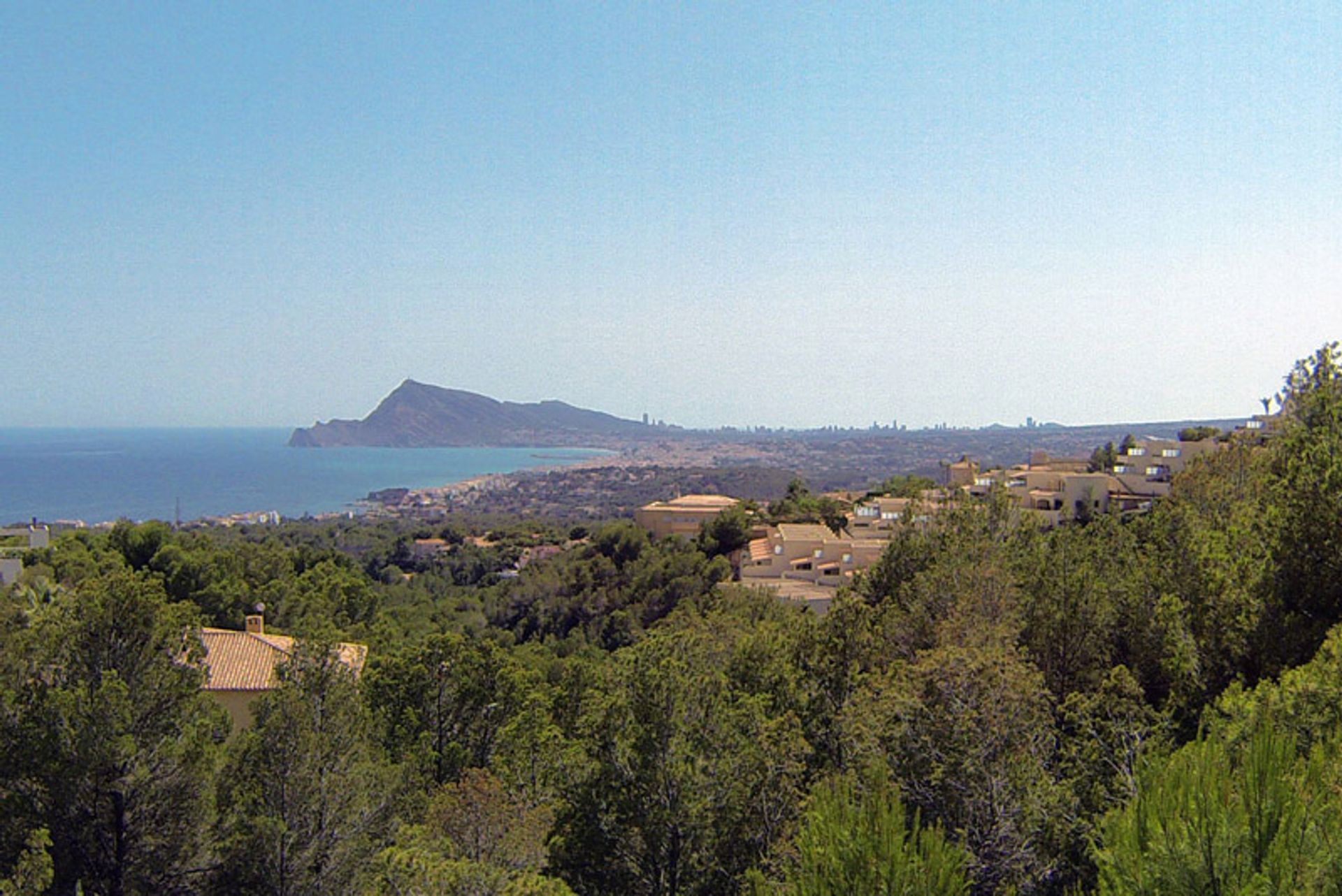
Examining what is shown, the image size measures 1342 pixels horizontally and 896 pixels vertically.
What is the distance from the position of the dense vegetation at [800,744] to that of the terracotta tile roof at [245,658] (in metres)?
2.98

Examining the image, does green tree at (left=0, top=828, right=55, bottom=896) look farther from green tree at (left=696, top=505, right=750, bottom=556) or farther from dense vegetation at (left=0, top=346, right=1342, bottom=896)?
green tree at (left=696, top=505, right=750, bottom=556)

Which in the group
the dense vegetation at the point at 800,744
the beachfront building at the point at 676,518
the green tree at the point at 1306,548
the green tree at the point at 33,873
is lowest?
the beachfront building at the point at 676,518

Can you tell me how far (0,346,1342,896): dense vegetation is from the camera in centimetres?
558

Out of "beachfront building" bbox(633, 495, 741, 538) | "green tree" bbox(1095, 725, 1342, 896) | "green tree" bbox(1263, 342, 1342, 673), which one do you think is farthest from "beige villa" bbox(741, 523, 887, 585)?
"green tree" bbox(1095, 725, 1342, 896)

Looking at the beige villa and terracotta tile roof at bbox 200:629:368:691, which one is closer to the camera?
terracotta tile roof at bbox 200:629:368:691

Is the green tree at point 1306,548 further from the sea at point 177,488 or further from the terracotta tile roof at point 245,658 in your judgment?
the sea at point 177,488

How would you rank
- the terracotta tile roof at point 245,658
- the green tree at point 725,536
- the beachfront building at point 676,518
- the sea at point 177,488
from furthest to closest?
the sea at point 177,488 → the beachfront building at point 676,518 → the green tree at point 725,536 → the terracotta tile roof at point 245,658

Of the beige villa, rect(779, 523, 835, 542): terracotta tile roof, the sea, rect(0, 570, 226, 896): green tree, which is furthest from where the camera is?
the sea

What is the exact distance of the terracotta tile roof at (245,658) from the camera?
602 inches

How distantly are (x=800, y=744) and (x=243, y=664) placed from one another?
11.4 meters

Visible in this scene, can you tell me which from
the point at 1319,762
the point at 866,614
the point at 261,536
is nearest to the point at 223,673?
the point at 866,614

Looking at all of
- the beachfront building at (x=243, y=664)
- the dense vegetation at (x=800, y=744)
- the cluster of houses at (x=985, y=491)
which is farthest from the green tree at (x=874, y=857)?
the cluster of houses at (x=985, y=491)

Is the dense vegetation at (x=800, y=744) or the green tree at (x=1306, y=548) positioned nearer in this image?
the dense vegetation at (x=800, y=744)

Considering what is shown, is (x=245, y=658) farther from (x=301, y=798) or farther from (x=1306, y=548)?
(x=1306, y=548)
